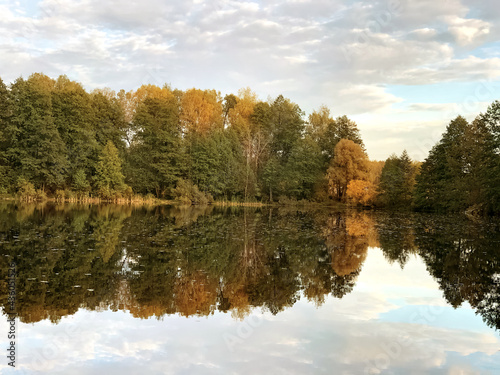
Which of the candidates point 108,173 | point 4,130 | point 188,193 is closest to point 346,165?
point 188,193

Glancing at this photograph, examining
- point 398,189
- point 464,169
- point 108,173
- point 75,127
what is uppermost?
point 75,127

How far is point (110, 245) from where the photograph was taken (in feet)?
54.7

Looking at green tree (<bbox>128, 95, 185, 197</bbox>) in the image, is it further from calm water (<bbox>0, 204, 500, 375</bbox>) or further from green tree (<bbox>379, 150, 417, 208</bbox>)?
calm water (<bbox>0, 204, 500, 375</bbox>)

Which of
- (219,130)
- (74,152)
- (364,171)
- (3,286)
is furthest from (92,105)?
(3,286)

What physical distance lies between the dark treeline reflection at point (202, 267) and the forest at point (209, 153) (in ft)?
84.6

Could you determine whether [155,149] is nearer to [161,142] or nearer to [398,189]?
[161,142]

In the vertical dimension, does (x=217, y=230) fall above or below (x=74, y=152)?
below

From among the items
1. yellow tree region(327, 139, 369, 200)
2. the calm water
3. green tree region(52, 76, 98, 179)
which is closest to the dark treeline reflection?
the calm water

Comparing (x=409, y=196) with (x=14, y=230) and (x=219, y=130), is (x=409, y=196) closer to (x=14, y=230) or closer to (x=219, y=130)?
(x=219, y=130)

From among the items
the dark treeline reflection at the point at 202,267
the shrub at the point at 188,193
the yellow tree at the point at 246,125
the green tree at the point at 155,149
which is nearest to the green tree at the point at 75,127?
the green tree at the point at 155,149

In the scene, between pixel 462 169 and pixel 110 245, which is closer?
pixel 110 245

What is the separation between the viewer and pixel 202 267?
13.2 meters

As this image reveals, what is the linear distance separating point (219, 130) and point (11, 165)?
2766 cm

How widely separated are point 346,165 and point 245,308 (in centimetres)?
5450
